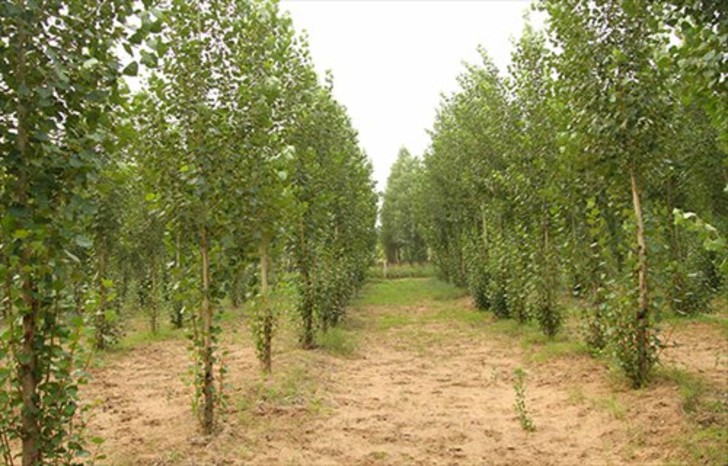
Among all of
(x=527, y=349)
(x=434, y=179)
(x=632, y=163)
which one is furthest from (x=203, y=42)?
(x=434, y=179)

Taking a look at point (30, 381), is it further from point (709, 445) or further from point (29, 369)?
point (709, 445)

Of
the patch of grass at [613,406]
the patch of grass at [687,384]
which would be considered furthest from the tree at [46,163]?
the patch of grass at [687,384]

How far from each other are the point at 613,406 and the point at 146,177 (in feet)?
18.9

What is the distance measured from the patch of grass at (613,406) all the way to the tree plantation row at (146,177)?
167 inches

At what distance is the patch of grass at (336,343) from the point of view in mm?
11211

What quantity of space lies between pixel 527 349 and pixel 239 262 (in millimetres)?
7013

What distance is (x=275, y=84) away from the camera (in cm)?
577

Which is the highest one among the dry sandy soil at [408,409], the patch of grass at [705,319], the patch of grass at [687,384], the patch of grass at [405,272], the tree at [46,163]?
the tree at [46,163]

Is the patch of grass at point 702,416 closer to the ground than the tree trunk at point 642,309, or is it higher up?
closer to the ground

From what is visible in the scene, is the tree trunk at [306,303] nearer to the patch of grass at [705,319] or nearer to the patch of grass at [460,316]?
the patch of grass at [460,316]

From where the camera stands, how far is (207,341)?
5723 mm

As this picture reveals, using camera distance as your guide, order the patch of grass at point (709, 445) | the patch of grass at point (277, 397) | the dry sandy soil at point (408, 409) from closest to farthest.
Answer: the patch of grass at point (709, 445)
the dry sandy soil at point (408, 409)
the patch of grass at point (277, 397)

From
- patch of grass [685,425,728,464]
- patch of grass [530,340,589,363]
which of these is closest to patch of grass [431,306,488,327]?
patch of grass [530,340,589,363]

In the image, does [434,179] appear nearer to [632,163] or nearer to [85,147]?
[632,163]
